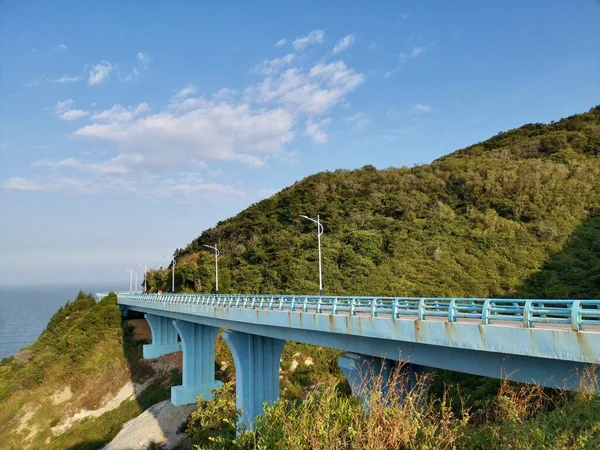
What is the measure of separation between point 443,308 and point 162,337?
124 ft

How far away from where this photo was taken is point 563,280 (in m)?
36.2

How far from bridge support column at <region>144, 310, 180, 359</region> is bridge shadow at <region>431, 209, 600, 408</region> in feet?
109

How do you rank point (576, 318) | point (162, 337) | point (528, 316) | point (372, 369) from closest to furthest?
1. point (576, 318)
2. point (528, 316)
3. point (372, 369)
4. point (162, 337)

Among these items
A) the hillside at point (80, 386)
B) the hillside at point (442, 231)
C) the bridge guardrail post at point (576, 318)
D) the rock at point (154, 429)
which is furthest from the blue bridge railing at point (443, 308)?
the hillside at point (442, 231)

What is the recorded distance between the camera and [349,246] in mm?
49906

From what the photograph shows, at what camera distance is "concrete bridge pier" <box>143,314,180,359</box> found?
5062 centimetres

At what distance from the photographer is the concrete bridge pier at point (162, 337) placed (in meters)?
50.6

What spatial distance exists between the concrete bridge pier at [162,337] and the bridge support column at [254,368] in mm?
27030

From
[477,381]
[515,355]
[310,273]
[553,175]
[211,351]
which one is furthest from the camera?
[553,175]

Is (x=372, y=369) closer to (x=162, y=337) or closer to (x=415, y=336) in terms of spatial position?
(x=415, y=336)

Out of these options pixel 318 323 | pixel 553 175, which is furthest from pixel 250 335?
pixel 553 175

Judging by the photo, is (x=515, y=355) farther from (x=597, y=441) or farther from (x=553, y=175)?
(x=553, y=175)

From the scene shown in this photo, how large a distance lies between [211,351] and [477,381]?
21252 millimetres

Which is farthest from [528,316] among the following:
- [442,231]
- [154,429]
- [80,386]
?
[80,386]
